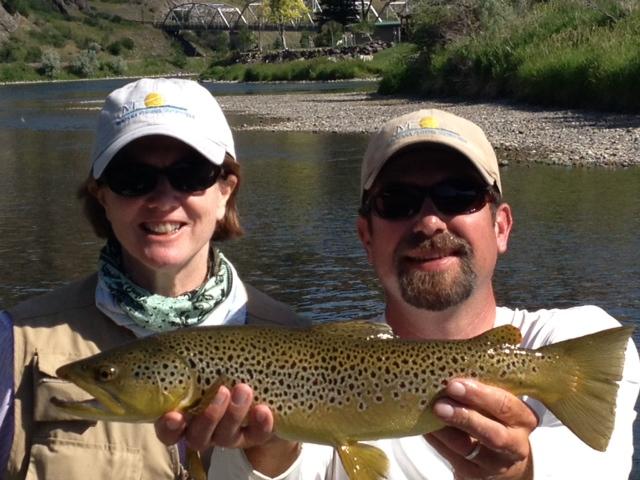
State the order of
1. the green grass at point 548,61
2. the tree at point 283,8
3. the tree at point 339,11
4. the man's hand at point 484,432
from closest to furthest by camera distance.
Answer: the man's hand at point 484,432
the green grass at point 548,61
the tree at point 339,11
the tree at point 283,8

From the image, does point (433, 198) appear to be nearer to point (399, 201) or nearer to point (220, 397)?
point (399, 201)

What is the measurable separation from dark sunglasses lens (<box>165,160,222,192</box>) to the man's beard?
676mm

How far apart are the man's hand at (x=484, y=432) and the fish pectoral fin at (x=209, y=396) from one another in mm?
576

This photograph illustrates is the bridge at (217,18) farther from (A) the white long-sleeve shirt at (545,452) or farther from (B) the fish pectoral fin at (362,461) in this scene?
(B) the fish pectoral fin at (362,461)

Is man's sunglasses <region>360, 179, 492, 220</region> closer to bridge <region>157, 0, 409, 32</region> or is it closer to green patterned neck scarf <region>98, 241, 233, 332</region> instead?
green patterned neck scarf <region>98, 241, 233, 332</region>

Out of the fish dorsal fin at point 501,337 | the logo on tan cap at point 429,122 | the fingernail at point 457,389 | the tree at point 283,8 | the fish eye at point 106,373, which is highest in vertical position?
the logo on tan cap at point 429,122

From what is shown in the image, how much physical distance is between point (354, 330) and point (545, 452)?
24.6 inches

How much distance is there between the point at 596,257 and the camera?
12.0 m

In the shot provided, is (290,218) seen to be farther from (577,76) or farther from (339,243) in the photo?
(577,76)

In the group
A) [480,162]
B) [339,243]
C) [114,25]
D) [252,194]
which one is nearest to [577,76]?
[252,194]

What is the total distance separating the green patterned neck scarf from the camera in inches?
133

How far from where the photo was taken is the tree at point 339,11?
11988cm

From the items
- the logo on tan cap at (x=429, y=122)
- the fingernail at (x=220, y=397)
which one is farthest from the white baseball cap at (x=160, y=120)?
the fingernail at (x=220, y=397)

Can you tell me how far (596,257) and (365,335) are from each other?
31.1 feet
